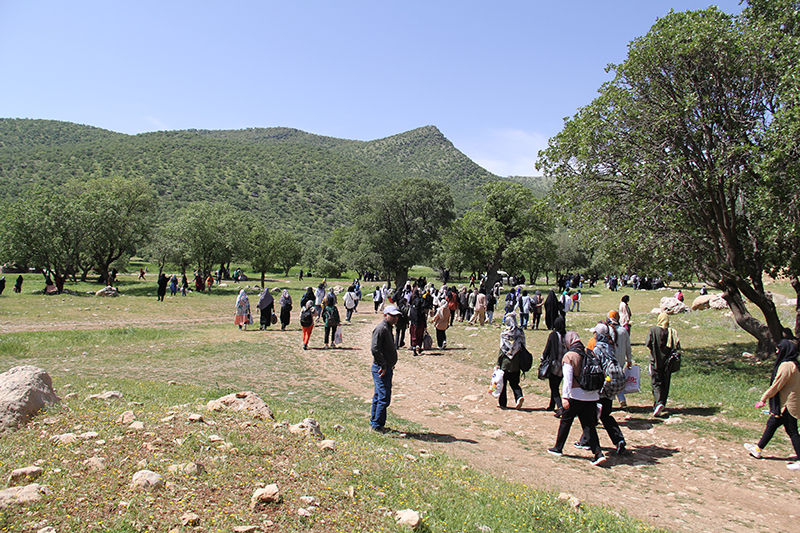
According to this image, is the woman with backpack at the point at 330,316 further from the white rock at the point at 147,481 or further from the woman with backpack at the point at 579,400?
the white rock at the point at 147,481

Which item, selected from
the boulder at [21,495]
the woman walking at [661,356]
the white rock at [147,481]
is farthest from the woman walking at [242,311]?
the boulder at [21,495]

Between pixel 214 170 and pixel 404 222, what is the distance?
253 feet

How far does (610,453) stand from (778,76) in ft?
33.4

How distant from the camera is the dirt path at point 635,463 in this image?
5480 mm

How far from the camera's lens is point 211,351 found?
49.0 ft

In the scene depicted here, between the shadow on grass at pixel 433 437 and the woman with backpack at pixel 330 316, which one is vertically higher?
the woman with backpack at pixel 330 316

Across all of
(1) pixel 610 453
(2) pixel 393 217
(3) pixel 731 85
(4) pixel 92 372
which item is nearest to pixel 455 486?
(1) pixel 610 453

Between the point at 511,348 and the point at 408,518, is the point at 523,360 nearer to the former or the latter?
the point at 511,348

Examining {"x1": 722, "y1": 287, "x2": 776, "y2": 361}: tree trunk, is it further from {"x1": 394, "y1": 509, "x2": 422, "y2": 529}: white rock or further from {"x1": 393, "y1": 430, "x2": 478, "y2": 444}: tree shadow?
{"x1": 394, "y1": 509, "x2": 422, "y2": 529}: white rock

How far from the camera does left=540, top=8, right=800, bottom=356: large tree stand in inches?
456

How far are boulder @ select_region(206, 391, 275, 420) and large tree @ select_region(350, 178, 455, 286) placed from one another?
34.1m

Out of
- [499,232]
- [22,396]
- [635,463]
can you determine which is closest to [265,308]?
[22,396]

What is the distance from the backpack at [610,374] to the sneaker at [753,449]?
1.98 meters

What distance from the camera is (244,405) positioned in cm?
695
